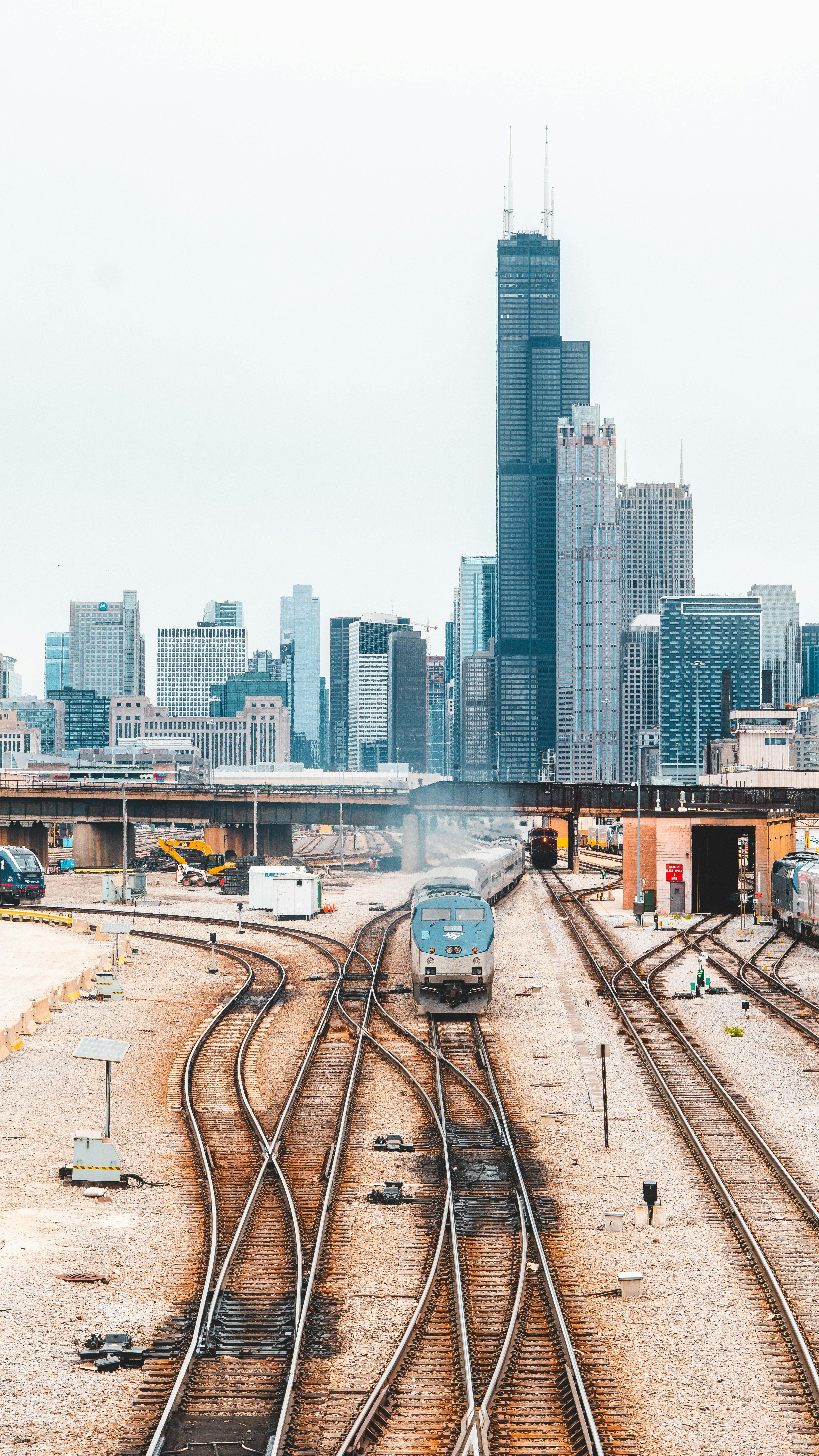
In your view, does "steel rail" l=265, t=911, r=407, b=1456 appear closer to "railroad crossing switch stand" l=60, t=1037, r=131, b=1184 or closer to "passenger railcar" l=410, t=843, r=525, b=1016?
"passenger railcar" l=410, t=843, r=525, b=1016

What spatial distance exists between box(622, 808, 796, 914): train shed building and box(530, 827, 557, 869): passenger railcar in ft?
123

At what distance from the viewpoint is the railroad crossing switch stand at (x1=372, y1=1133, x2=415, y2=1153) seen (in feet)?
77.9

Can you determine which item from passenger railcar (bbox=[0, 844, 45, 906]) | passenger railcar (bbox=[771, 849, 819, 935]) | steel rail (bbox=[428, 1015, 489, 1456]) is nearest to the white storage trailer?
passenger railcar (bbox=[0, 844, 45, 906])

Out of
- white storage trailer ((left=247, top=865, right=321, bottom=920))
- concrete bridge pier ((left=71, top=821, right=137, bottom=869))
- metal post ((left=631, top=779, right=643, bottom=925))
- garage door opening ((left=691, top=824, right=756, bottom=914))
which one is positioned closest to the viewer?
metal post ((left=631, top=779, right=643, bottom=925))

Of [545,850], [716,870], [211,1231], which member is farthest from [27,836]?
[211,1231]

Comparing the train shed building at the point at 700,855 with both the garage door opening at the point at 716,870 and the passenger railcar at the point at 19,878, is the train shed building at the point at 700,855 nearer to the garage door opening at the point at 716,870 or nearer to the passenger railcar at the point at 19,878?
the garage door opening at the point at 716,870

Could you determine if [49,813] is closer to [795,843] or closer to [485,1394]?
[795,843]

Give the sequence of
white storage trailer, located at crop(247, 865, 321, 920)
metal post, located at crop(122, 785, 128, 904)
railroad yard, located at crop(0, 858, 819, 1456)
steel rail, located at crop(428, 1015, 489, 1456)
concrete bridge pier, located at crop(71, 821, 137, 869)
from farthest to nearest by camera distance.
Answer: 1. concrete bridge pier, located at crop(71, 821, 137, 869)
2. metal post, located at crop(122, 785, 128, 904)
3. white storage trailer, located at crop(247, 865, 321, 920)
4. railroad yard, located at crop(0, 858, 819, 1456)
5. steel rail, located at crop(428, 1015, 489, 1456)

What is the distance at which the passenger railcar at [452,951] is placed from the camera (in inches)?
1438

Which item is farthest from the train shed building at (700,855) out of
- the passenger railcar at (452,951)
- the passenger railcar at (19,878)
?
the passenger railcar at (19,878)

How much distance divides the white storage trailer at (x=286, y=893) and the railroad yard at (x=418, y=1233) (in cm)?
2805

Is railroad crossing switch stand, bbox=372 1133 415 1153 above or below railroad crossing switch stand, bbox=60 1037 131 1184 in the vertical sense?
below

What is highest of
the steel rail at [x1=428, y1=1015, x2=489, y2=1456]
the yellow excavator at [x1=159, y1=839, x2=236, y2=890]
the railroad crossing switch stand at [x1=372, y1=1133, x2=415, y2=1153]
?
the steel rail at [x1=428, y1=1015, x2=489, y2=1456]

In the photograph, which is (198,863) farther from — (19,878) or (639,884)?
(639,884)
